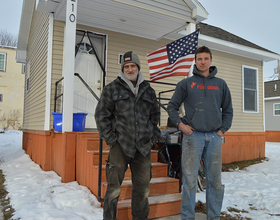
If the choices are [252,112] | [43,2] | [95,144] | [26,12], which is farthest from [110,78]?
[252,112]

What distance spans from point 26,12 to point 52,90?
15.0 feet

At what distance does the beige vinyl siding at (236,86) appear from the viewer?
26.6 ft

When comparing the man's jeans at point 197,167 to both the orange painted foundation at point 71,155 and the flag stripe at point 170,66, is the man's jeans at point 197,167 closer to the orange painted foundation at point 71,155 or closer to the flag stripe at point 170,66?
the orange painted foundation at point 71,155

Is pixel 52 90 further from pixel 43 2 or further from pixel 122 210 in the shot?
pixel 122 210

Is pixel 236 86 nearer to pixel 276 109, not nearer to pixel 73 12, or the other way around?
pixel 73 12

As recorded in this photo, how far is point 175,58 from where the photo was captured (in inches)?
188

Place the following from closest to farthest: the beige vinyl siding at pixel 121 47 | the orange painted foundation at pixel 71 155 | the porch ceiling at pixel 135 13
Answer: the orange painted foundation at pixel 71 155 → the porch ceiling at pixel 135 13 → the beige vinyl siding at pixel 121 47

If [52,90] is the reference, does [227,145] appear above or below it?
below

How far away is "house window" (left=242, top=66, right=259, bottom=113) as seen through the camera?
8.64m

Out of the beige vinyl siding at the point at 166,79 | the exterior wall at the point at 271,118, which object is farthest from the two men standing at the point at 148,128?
the exterior wall at the point at 271,118

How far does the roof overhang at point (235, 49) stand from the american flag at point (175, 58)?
101 inches

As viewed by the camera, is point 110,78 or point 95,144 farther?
point 110,78

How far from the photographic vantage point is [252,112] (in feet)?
28.5

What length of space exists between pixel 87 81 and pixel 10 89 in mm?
16083
